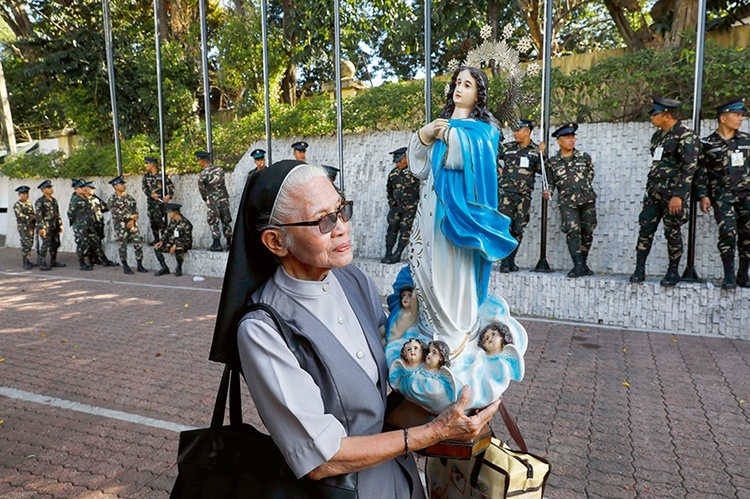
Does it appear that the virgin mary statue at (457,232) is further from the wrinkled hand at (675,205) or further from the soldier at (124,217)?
the soldier at (124,217)

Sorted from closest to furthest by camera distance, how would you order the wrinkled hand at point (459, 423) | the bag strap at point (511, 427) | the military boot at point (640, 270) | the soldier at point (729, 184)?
the wrinkled hand at point (459, 423) → the bag strap at point (511, 427) → the soldier at point (729, 184) → the military boot at point (640, 270)

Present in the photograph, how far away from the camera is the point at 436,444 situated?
5.52 ft

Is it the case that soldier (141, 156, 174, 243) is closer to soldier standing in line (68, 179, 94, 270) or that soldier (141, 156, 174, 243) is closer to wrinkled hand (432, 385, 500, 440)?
soldier standing in line (68, 179, 94, 270)

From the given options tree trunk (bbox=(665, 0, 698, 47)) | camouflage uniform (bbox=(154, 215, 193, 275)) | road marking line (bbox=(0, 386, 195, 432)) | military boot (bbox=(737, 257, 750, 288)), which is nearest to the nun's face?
road marking line (bbox=(0, 386, 195, 432))

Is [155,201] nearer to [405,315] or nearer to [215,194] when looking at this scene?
[215,194]

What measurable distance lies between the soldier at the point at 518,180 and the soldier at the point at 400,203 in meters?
1.62

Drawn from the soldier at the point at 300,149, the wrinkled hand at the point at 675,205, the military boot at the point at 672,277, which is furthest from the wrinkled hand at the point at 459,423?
the soldier at the point at 300,149

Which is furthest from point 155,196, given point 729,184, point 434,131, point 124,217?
point 434,131

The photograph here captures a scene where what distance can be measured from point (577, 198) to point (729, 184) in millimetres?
1723

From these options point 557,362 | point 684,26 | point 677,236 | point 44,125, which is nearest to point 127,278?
point 557,362

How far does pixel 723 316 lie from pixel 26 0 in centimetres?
2040

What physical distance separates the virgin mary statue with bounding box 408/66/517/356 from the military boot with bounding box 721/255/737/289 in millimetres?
5072

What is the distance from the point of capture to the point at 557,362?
540 centimetres

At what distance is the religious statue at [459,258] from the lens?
205 cm
